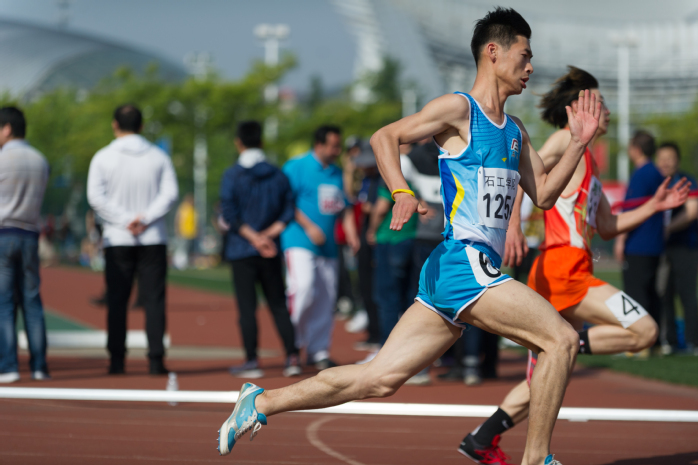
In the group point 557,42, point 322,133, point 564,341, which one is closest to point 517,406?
point 564,341

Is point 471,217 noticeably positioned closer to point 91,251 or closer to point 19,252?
Result: point 19,252

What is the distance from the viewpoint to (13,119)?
816 cm

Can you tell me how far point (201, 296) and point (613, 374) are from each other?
1235 centimetres

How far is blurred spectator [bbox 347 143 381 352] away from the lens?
1026 cm

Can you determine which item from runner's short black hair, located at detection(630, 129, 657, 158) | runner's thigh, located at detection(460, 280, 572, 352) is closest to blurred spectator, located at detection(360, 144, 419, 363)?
runner's short black hair, located at detection(630, 129, 657, 158)

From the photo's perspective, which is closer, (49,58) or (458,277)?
(458,277)

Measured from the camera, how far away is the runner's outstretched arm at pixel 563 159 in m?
4.45

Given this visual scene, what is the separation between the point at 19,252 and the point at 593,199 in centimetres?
498

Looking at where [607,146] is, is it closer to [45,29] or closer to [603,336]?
[603,336]

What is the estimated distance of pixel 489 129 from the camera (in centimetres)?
430

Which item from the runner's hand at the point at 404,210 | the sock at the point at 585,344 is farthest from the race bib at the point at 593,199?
the runner's hand at the point at 404,210

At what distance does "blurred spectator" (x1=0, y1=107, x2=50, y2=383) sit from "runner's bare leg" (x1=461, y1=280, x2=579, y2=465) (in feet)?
16.6

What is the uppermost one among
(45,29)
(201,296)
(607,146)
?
(45,29)

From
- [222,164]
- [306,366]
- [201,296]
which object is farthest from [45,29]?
[306,366]
